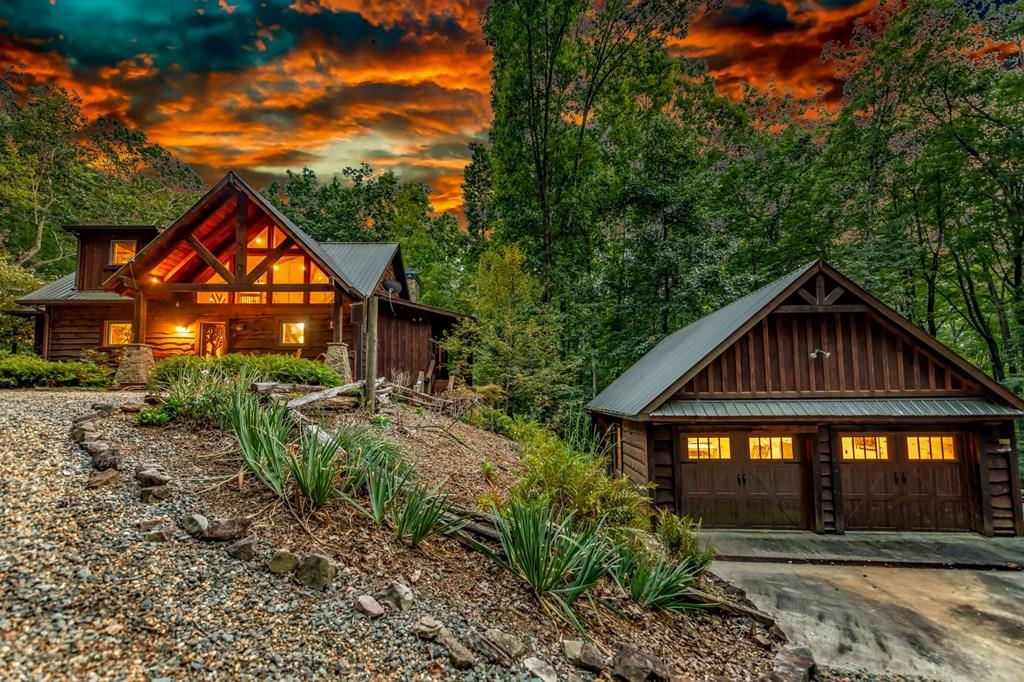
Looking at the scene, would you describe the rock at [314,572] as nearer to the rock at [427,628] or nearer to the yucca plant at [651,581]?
the rock at [427,628]

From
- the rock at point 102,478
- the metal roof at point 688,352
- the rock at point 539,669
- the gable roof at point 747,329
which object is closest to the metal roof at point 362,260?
the metal roof at point 688,352

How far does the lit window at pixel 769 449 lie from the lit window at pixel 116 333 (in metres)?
17.9

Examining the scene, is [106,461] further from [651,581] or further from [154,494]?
[651,581]

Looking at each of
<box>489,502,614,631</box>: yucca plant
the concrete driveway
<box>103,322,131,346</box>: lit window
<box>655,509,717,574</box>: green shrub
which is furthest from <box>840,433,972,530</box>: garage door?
<box>103,322,131,346</box>: lit window

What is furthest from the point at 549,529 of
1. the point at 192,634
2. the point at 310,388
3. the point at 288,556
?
the point at 310,388

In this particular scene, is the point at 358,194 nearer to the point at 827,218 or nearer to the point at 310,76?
the point at 310,76

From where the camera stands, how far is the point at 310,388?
8320mm

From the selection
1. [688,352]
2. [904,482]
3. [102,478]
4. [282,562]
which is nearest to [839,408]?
[904,482]

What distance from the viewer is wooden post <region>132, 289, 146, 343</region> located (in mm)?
11826

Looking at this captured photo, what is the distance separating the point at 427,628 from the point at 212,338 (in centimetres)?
1478

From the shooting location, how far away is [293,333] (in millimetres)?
14438

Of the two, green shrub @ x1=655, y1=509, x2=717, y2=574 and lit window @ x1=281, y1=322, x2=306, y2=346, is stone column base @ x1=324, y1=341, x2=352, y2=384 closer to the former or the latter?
lit window @ x1=281, y1=322, x2=306, y2=346

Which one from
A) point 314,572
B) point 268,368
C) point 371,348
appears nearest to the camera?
point 314,572

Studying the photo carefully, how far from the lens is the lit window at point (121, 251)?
571 inches
